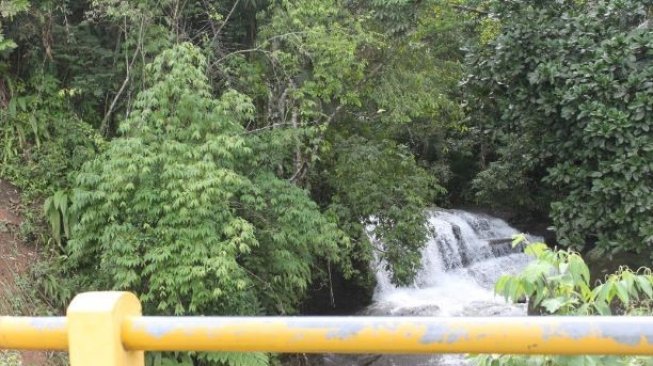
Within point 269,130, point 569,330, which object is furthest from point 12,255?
point 569,330

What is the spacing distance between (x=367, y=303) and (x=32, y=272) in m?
6.29

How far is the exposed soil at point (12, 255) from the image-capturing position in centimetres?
700

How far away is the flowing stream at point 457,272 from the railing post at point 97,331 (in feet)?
29.9

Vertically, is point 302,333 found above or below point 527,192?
above

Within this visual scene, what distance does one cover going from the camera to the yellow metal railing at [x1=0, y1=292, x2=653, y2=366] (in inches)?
52.8

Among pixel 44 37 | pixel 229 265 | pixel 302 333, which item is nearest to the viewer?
pixel 302 333

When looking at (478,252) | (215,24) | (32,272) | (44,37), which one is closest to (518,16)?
(215,24)

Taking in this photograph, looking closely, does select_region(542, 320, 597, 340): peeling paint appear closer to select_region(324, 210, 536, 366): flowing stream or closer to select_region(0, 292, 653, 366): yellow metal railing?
select_region(0, 292, 653, 366): yellow metal railing

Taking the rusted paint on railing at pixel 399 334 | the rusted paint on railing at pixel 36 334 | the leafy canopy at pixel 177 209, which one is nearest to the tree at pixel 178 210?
the leafy canopy at pixel 177 209

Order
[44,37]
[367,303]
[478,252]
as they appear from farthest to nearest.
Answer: [478,252] → [367,303] → [44,37]

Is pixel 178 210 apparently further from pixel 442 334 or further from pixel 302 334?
pixel 442 334

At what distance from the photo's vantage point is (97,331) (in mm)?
1486

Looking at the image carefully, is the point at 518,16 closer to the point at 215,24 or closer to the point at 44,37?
the point at 215,24

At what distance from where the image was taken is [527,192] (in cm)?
1534
